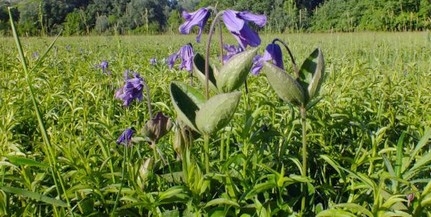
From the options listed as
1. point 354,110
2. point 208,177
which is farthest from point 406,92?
point 208,177

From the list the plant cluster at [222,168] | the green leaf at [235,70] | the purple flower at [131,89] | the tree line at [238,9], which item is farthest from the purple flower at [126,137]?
the tree line at [238,9]

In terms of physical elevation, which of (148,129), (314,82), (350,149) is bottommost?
(350,149)

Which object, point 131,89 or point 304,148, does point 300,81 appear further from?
point 131,89

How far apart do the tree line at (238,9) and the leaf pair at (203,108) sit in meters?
1.01

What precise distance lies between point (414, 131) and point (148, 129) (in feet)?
2.77

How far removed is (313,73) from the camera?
3.32 feet

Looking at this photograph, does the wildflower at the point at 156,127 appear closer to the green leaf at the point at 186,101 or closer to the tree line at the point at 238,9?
the green leaf at the point at 186,101

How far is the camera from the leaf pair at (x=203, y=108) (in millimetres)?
882

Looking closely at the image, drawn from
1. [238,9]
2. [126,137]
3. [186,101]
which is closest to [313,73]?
[186,101]

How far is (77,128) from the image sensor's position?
5.11 ft

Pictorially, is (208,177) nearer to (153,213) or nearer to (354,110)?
(153,213)

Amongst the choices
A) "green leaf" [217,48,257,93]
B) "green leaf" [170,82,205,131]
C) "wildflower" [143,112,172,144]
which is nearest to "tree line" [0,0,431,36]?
"wildflower" [143,112,172,144]

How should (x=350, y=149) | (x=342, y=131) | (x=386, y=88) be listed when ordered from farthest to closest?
(x=386, y=88) → (x=342, y=131) → (x=350, y=149)

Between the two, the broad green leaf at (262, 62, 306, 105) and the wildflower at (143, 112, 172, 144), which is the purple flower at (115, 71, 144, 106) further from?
the broad green leaf at (262, 62, 306, 105)
